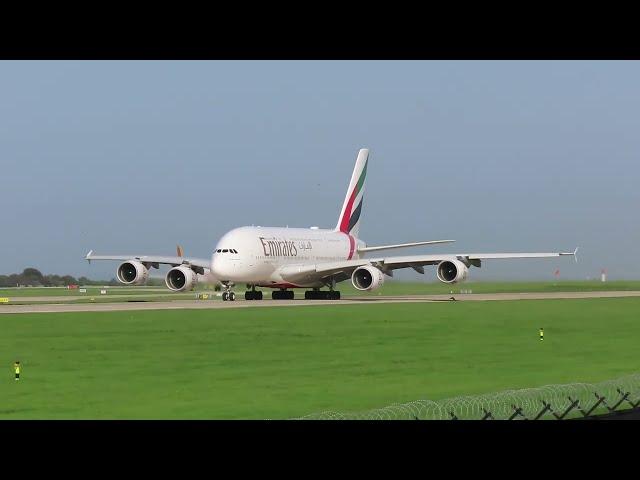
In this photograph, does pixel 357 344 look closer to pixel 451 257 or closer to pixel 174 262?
pixel 451 257

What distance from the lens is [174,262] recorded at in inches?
3022

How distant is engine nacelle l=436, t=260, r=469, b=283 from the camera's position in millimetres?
71375

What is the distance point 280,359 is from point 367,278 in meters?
41.2

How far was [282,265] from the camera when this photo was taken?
246 feet

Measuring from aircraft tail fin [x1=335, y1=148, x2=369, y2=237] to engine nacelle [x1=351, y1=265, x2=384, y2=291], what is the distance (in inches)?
621

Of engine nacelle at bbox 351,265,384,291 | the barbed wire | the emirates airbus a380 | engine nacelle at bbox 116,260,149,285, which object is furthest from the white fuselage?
the barbed wire

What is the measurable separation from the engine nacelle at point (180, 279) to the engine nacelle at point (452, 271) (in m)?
16.4

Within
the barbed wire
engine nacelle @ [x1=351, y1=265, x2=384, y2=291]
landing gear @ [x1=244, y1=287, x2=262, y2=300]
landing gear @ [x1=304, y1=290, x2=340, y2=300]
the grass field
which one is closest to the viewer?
the barbed wire

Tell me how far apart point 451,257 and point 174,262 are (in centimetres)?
1917

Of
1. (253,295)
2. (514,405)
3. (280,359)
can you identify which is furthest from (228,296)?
(514,405)

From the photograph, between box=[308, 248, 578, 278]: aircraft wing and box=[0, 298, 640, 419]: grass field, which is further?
box=[308, 248, 578, 278]: aircraft wing

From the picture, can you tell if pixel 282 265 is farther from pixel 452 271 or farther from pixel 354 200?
pixel 354 200

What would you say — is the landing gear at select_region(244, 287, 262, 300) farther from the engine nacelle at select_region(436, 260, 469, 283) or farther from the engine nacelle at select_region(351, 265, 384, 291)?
the engine nacelle at select_region(436, 260, 469, 283)
